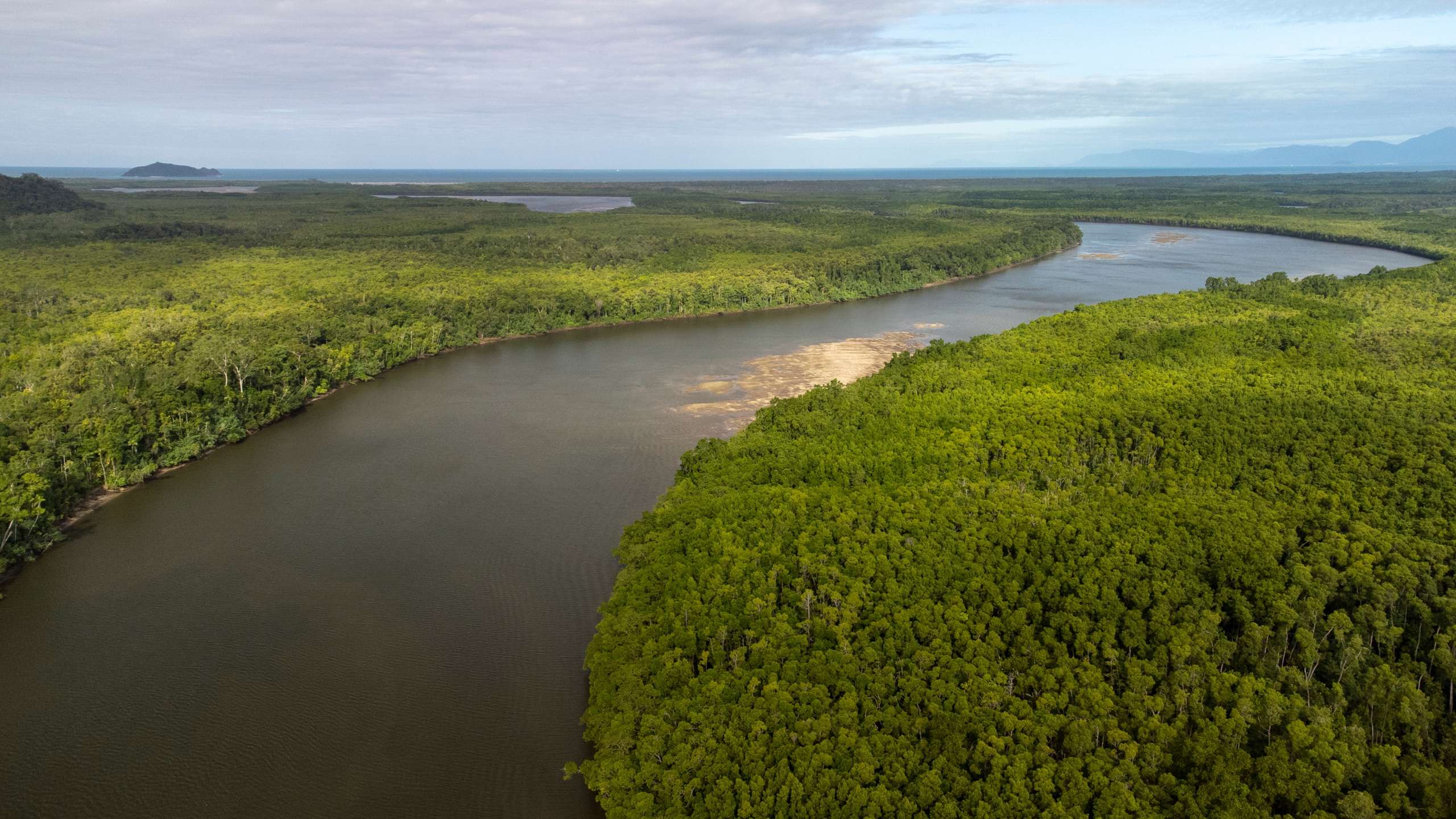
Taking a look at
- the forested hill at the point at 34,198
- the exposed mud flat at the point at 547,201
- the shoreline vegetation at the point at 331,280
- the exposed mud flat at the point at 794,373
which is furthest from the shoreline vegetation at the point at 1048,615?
the forested hill at the point at 34,198

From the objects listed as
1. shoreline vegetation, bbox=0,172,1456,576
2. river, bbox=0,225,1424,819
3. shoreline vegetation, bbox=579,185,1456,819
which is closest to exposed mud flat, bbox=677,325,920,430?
river, bbox=0,225,1424,819

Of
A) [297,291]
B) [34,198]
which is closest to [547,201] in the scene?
[34,198]

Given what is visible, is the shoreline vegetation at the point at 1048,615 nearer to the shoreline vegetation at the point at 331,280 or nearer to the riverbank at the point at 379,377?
the riverbank at the point at 379,377

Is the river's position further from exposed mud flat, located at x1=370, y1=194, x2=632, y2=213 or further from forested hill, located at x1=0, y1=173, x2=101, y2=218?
exposed mud flat, located at x1=370, y1=194, x2=632, y2=213

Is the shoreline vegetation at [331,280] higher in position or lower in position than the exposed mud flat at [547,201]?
lower

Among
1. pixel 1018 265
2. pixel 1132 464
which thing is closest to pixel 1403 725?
pixel 1132 464
